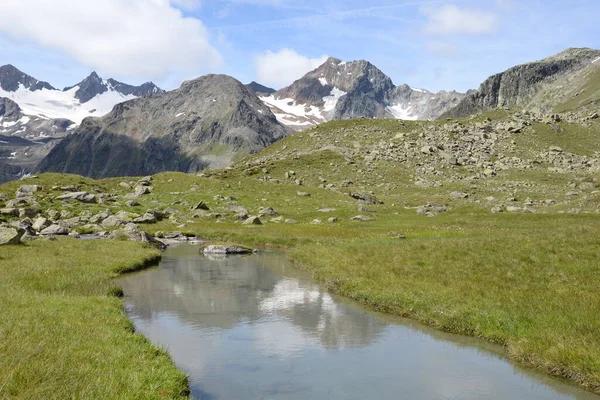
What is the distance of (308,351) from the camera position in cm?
1969

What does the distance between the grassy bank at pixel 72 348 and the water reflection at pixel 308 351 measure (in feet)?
6.09

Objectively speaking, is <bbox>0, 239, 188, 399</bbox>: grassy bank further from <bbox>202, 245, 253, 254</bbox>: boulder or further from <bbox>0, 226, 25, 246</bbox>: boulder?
<bbox>202, 245, 253, 254</bbox>: boulder

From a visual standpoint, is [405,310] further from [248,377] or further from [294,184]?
[294,184]

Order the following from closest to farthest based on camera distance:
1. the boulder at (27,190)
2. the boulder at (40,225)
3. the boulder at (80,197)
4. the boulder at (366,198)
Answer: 1. the boulder at (40,225)
2. the boulder at (80,197)
3. the boulder at (27,190)
4. the boulder at (366,198)

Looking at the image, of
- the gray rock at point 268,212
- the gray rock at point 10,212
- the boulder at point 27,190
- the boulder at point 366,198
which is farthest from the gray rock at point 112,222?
the boulder at point 366,198

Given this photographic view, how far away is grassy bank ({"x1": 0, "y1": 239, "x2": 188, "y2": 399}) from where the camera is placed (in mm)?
11422

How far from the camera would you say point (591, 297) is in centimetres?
2295

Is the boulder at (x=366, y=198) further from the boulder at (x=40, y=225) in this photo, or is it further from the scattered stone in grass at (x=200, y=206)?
the boulder at (x=40, y=225)

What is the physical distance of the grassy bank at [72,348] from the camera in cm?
1142

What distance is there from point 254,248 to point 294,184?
5555 cm

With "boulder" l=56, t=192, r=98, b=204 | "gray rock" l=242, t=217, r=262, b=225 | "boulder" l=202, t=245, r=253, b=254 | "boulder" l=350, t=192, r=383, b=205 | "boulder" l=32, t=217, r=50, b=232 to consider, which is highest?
"boulder" l=350, t=192, r=383, b=205

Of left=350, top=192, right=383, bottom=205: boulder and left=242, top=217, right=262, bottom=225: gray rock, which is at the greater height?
left=350, top=192, right=383, bottom=205: boulder

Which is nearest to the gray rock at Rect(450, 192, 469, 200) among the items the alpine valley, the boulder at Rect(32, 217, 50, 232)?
the alpine valley

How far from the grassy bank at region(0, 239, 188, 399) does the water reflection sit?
186 cm
